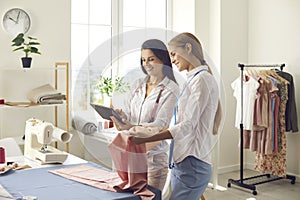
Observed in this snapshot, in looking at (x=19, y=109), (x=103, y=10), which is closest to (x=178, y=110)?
(x=19, y=109)

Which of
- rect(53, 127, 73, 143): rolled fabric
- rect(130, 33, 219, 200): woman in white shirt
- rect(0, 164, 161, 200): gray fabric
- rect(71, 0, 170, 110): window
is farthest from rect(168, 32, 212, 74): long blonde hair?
rect(71, 0, 170, 110): window

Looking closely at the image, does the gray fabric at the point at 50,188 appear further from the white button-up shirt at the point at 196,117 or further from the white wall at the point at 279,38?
the white wall at the point at 279,38

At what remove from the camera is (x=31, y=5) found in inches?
155

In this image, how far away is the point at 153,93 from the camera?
1.53 m

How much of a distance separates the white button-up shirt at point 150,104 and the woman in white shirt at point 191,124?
0.05 m

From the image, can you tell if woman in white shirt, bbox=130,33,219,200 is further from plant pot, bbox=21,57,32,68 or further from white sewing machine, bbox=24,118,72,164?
plant pot, bbox=21,57,32,68

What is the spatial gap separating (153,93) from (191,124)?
269 mm

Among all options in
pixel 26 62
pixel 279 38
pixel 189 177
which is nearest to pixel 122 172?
pixel 189 177

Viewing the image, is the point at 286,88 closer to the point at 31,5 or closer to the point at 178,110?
the point at 31,5

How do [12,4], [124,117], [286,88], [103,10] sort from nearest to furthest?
[124,117]
[12,4]
[286,88]
[103,10]

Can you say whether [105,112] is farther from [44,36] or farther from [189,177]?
[44,36]

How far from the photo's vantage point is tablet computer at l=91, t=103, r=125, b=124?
1483 mm

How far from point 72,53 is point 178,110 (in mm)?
2874

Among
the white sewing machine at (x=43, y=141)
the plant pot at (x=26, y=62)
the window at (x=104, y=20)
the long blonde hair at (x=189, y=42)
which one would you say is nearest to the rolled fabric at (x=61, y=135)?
the white sewing machine at (x=43, y=141)
